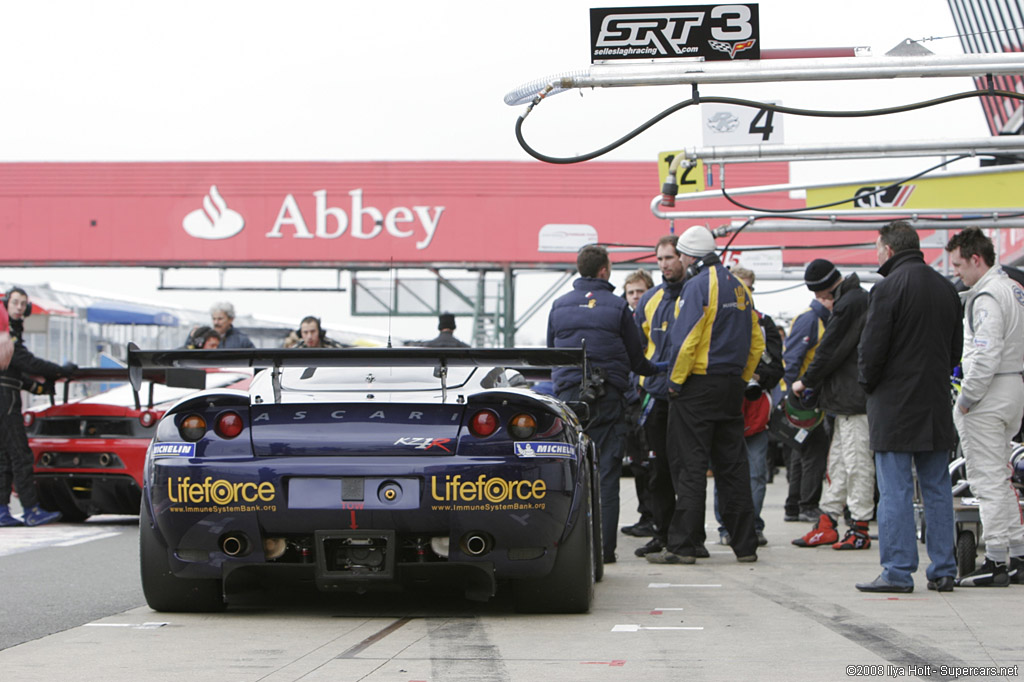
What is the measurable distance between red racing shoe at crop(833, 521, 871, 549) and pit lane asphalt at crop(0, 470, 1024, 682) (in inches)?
74.6

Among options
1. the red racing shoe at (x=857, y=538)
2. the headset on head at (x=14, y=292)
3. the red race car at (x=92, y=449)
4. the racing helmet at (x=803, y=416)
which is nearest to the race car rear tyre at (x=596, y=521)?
the red racing shoe at (x=857, y=538)

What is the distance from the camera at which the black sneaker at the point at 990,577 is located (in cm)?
648

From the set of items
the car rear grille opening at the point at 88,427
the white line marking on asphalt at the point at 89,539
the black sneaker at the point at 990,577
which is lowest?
the white line marking on asphalt at the point at 89,539

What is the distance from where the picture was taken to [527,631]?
504 cm

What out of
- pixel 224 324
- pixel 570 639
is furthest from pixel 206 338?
pixel 570 639

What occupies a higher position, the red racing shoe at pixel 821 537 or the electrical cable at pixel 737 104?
the electrical cable at pixel 737 104

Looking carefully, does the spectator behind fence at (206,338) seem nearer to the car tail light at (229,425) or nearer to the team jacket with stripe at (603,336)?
the team jacket with stripe at (603,336)

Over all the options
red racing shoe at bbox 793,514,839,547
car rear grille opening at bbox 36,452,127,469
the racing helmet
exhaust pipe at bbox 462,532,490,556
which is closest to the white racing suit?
red racing shoe at bbox 793,514,839,547

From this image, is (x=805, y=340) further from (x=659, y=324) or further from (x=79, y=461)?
(x=79, y=461)

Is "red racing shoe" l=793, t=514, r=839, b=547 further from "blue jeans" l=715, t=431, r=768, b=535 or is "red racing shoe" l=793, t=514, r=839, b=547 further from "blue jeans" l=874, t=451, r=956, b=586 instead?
"blue jeans" l=874, t=451, r=956, b=586

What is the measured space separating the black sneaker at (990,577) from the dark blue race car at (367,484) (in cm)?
223

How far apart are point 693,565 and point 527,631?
9.15ft

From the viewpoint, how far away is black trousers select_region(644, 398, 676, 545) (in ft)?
26.8

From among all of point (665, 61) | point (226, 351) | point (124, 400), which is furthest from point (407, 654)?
point (124, 400)
